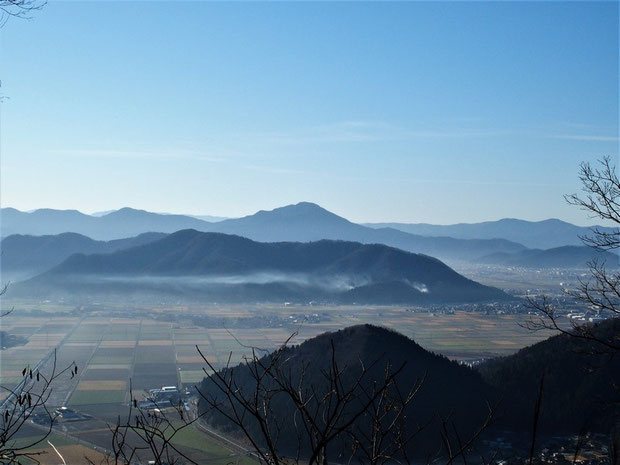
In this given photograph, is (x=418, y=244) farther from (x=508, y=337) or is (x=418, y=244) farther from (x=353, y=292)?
(x=508, y=337)

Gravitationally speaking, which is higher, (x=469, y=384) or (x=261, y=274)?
(x=261, y=274)

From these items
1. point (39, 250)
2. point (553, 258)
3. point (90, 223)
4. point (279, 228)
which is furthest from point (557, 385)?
point (90, 223)

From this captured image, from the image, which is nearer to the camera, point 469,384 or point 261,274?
point 469,384

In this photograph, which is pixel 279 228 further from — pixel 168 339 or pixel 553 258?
pixel 168 339

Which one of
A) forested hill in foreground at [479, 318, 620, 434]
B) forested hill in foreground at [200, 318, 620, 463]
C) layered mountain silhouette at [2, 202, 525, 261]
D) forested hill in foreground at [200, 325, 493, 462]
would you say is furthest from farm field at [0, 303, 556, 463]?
layered mountain silhouette at [2, 202, 525, 261]

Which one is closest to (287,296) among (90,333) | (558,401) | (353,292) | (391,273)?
(353,292)

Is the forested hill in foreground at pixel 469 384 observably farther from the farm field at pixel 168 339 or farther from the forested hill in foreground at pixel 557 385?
the farm field at pixel 168 339
